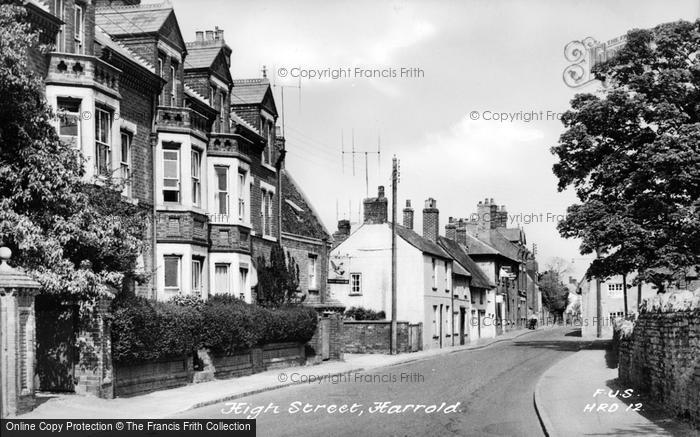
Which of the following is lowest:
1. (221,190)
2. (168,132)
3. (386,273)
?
(386,273)

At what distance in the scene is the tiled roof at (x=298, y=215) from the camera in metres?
41.1

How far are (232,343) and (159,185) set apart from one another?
219 inches

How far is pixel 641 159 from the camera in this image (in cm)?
3528

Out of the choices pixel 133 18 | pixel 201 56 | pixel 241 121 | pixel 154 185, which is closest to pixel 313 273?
pixel 241 121

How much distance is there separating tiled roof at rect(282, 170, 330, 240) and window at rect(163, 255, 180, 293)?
12566mm

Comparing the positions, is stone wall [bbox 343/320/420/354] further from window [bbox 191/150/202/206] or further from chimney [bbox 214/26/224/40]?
window [bbox 191/150/202/206]

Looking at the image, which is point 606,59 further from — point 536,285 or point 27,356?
point 536,285

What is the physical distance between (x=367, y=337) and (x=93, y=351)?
26.6m

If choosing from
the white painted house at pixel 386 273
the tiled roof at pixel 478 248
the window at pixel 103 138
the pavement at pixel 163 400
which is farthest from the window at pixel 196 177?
the tiled roof at pixel 478 248

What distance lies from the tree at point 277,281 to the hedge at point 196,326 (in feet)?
5.93

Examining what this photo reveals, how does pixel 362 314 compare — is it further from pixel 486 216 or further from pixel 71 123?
pixel 486 216

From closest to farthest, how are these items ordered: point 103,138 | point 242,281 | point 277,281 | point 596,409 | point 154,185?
1. point 596,409
2. point 103,138
3. point 154,185
4. point 242,281
5. point 277,281

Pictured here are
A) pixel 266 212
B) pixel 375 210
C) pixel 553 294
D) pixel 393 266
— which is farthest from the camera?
pixel 553 294

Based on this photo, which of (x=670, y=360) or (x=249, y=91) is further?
(x=249, y=91)
